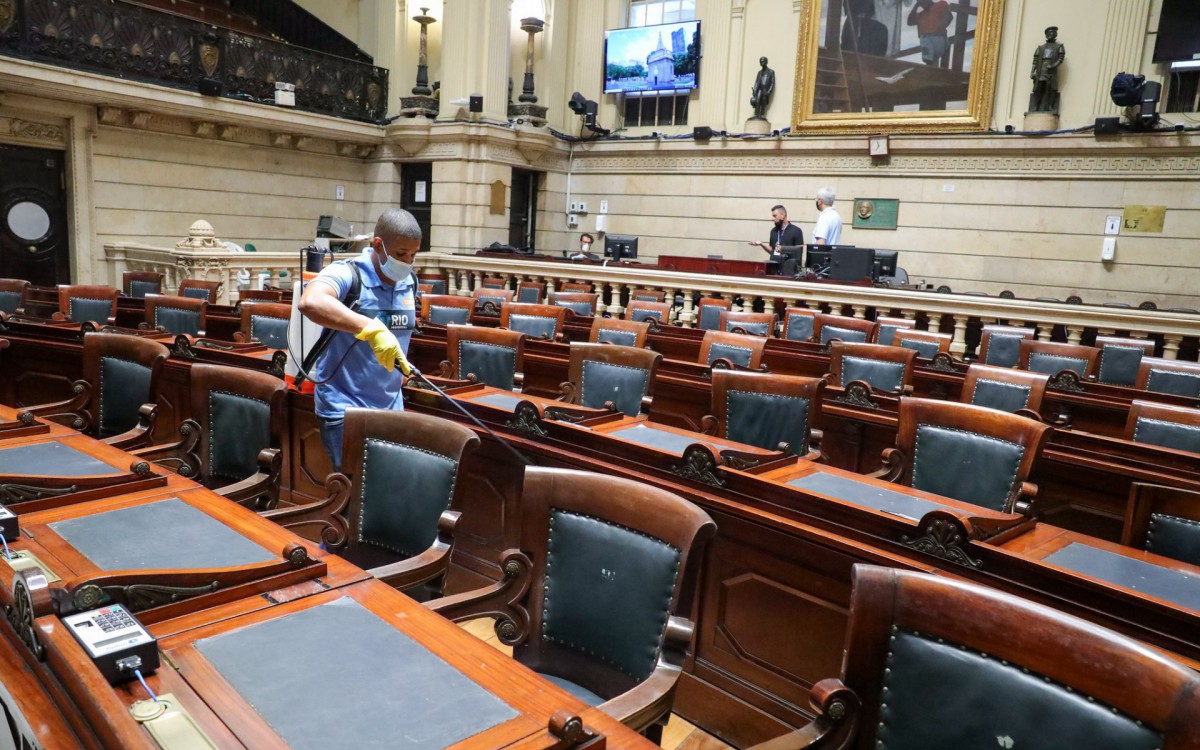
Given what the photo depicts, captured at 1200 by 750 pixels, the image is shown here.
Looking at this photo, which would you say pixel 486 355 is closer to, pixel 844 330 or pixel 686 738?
pixel 686 738

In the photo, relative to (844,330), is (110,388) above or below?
below

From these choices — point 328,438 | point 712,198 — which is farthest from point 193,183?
point 328,438

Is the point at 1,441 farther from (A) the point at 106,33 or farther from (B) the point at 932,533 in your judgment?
(A) the point at 106,33

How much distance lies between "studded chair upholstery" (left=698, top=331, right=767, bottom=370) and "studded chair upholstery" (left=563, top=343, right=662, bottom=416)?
0.63 m

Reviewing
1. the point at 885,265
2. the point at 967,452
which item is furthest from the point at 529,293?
the point at 967,452

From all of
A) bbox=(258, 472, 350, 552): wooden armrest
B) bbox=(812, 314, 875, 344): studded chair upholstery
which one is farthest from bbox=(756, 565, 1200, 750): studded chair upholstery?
bbox=(812, 314, 875, 344): studded chair upholstery

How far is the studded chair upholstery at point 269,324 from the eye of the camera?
179 inches

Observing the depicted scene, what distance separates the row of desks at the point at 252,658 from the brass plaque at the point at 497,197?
34.2ft

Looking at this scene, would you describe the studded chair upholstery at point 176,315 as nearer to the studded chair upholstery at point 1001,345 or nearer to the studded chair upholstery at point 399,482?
the studded chair upholstery at point 399,482

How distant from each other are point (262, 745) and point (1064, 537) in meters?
1.92

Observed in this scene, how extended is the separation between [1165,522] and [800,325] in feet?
13.7

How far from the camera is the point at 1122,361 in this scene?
5.03m

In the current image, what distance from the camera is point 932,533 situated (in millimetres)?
1919

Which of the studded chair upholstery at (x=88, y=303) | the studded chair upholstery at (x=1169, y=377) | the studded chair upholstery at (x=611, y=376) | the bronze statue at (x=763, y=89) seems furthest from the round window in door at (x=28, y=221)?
the studded chair upholstery at (x=1169, y=377)
